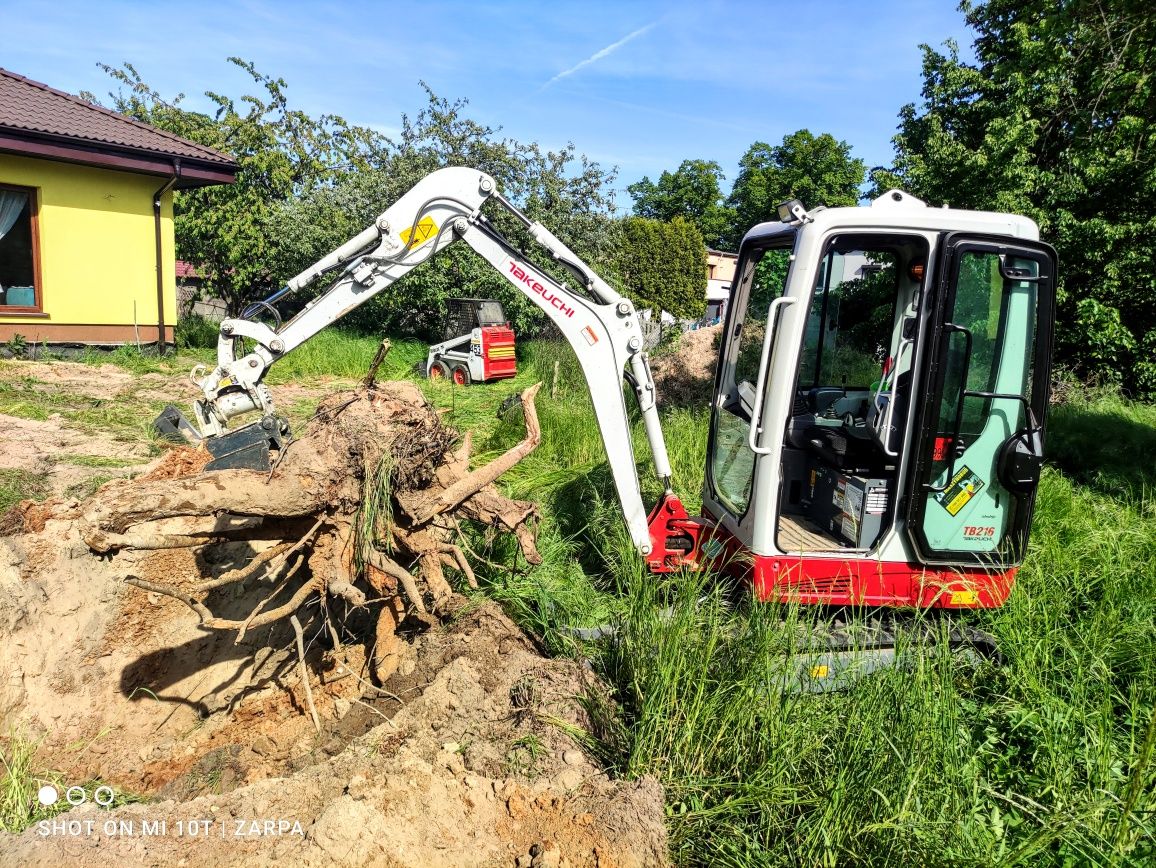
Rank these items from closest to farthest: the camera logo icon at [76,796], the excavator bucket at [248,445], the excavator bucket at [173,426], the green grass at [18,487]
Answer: the camera logo icon at [76,796] → the excavator bucket at [248,445] → the green grass at [18,487] → the excavator bucket at [173,426]

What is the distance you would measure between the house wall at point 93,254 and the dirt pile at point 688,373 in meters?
8.14

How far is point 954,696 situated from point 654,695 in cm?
115

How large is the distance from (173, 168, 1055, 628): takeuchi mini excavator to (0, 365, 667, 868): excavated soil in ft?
4.00

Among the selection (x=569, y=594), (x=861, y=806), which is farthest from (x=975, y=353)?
(x=569, y=594)

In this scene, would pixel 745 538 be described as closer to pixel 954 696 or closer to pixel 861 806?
pixel 954 696

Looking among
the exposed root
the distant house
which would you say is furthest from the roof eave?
the distant house

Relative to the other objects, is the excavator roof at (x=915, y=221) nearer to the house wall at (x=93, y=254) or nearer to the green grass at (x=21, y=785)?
the green grass at (x=21, y=785)

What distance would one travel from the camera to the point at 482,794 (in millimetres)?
2986

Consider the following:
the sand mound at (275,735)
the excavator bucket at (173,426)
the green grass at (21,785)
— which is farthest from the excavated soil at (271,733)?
the excavator bucket at (173,426)

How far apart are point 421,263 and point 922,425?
8.85ft

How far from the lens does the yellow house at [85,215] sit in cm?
1118

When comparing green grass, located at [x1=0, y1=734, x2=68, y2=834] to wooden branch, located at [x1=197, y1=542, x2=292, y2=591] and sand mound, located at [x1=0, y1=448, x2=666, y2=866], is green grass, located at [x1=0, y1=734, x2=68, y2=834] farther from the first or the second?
wooden branch, located at [x1=197, y1=542, x2=292, y2=591]

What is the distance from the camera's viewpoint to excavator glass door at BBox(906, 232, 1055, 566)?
3.59 meters

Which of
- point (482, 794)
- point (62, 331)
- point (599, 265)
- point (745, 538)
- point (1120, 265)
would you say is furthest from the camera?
point (599, 265)
